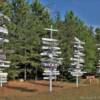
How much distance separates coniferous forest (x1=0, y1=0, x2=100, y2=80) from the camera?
137 feet

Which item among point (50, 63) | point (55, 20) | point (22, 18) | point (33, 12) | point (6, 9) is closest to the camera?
point (50, 63)

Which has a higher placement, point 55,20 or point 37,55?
point 55,20

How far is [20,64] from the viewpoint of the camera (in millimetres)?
46219

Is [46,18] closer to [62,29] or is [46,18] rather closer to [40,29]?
[62,29]

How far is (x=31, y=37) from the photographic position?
4519 centimetres

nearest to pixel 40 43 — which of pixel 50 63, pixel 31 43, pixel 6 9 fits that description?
pixel 31 43

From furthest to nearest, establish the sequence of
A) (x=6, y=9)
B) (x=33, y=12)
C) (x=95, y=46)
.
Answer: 1. (x=95, y=46)
2. (x=33, y=12)
3. (x=6, y=9)

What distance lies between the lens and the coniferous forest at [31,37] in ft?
137

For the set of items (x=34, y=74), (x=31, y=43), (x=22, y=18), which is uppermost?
(x=22, y=18)

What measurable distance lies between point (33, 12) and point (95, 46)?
15.4 m

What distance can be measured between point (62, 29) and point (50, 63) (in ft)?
72.9

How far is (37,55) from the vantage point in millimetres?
46562

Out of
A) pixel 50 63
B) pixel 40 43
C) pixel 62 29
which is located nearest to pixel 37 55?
pixel 40 43

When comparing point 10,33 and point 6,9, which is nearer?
point 6,9
